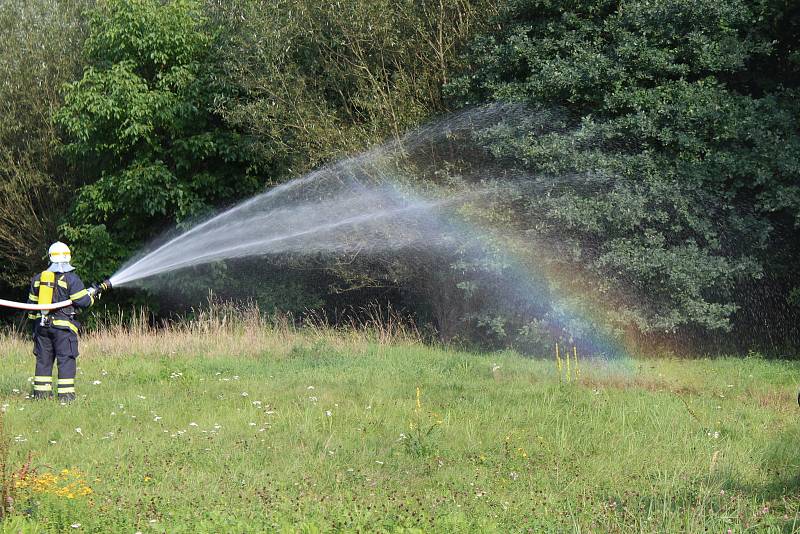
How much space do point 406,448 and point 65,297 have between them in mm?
4745

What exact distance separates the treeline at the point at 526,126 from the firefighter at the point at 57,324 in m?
6.09

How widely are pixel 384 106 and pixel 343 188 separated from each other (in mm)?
1593

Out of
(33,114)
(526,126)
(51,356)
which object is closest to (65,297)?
(51,356)

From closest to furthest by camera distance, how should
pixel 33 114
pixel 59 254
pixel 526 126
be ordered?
pixel 59 254
pixel 526 126
pixel 33 114

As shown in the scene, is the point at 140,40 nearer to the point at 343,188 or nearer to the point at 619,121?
the point at 343,188

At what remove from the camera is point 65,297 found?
10070 mm

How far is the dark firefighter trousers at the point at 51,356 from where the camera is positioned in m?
9.84

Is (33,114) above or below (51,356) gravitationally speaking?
above

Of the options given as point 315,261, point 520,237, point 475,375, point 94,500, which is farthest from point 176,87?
point 94,500

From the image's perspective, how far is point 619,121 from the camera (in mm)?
13703

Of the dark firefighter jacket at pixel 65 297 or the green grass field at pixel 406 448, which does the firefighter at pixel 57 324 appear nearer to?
the dark firefighter jacket at pixel 65 297

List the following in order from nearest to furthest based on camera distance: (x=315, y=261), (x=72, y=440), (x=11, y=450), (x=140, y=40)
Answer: (x=11, y=450) → (x=72, y=440) → (x=315, y=261) → (x=140, y=40)

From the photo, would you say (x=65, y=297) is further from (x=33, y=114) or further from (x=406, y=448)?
(x=33, y=114)

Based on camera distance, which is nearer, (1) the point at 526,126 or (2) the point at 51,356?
(2) the point at 51,356
